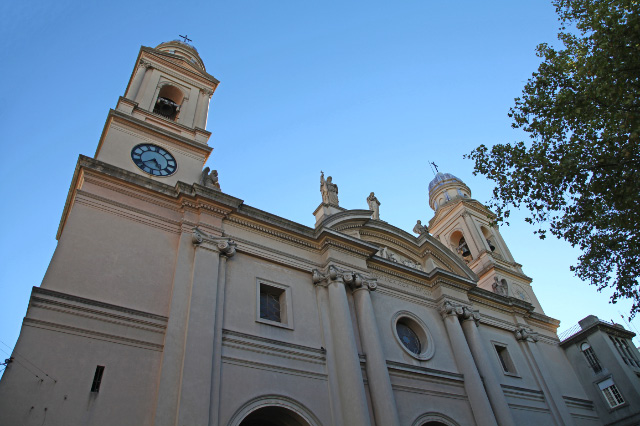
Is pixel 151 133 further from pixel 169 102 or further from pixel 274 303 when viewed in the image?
pixel 274 303

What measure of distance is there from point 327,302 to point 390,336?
289 cm

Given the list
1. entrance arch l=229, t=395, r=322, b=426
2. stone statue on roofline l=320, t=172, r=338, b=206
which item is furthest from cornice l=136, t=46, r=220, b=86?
entrance arch l=229, t=395, r=322, b=426

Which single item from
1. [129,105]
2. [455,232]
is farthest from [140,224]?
[455,232]

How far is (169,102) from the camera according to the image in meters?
20.0

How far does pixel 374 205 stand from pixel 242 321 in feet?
35.2

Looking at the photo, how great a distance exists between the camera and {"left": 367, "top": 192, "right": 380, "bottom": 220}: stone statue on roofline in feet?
71.3

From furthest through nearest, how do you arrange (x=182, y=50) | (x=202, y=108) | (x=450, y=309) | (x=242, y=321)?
1. (x=182, y=50)
2. (x=202, y=108)
3. (x=450, y=309)
4. (x=242, y=321)

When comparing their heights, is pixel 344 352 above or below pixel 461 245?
below

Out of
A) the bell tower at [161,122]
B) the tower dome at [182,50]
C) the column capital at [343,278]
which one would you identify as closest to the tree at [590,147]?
the column capital at [343,278]

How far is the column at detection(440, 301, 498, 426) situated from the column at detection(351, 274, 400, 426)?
403 cm

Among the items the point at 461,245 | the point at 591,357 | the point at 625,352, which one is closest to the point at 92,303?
the point at 461,245

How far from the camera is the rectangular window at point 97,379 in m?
10.2

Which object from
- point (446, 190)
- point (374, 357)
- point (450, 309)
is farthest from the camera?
point (446, 190)

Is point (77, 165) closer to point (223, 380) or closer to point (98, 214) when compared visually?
point (98, 214)
